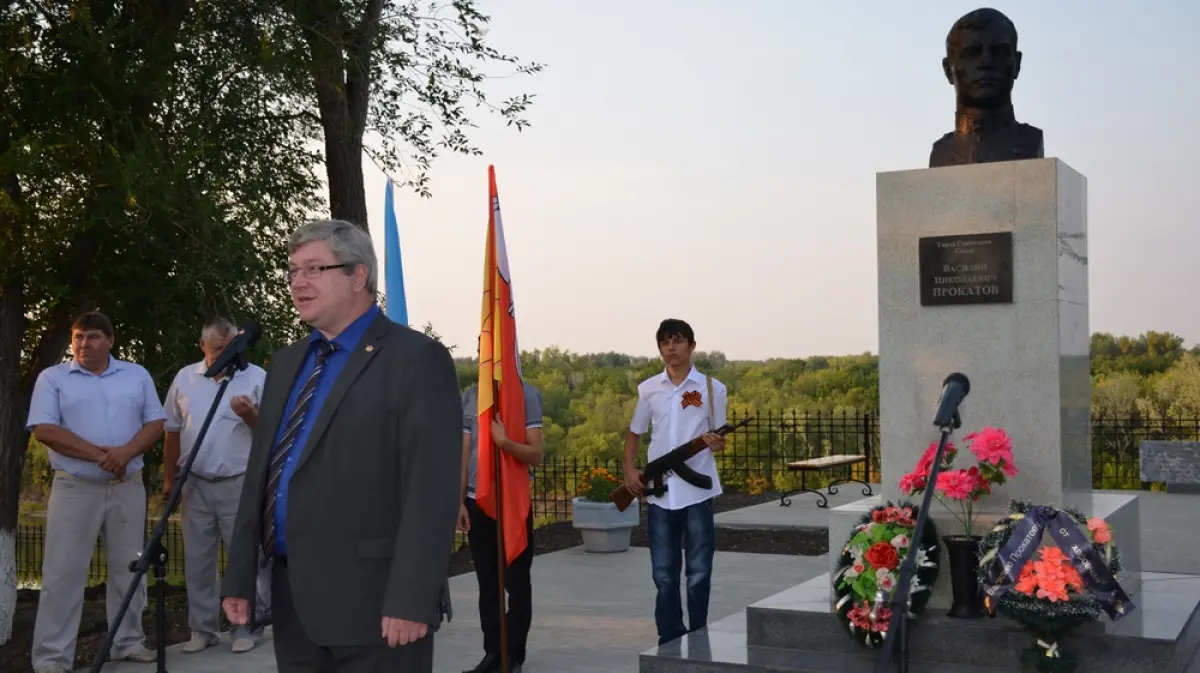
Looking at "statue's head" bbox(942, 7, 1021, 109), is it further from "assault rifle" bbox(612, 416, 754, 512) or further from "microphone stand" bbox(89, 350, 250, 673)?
"microphone stand" bbox(89, 350, 250, 673)

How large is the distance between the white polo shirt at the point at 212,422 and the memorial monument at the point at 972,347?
2.89 metres

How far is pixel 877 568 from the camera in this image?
6262mm

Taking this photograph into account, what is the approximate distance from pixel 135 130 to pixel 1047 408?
6.73 m

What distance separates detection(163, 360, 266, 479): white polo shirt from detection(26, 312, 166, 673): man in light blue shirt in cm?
27

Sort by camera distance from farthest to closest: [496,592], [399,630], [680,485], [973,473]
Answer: [680,485] < [496,592] < [973,473] < [399,630]

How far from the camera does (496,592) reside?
6891mm

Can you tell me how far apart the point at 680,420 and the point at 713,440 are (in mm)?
297

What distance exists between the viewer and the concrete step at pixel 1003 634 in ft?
19.7

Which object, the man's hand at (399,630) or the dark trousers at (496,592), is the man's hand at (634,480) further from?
the man's hand at (399,630)

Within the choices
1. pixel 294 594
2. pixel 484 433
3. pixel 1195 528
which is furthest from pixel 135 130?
pixel 1195 528

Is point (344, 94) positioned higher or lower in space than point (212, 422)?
higher

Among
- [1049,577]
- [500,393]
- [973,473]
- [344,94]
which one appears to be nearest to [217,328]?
[500,393]

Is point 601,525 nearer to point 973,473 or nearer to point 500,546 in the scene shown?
point 500,546

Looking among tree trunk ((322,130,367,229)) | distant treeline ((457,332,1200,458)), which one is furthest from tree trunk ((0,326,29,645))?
distant treeline ((457,332,1200,458))
